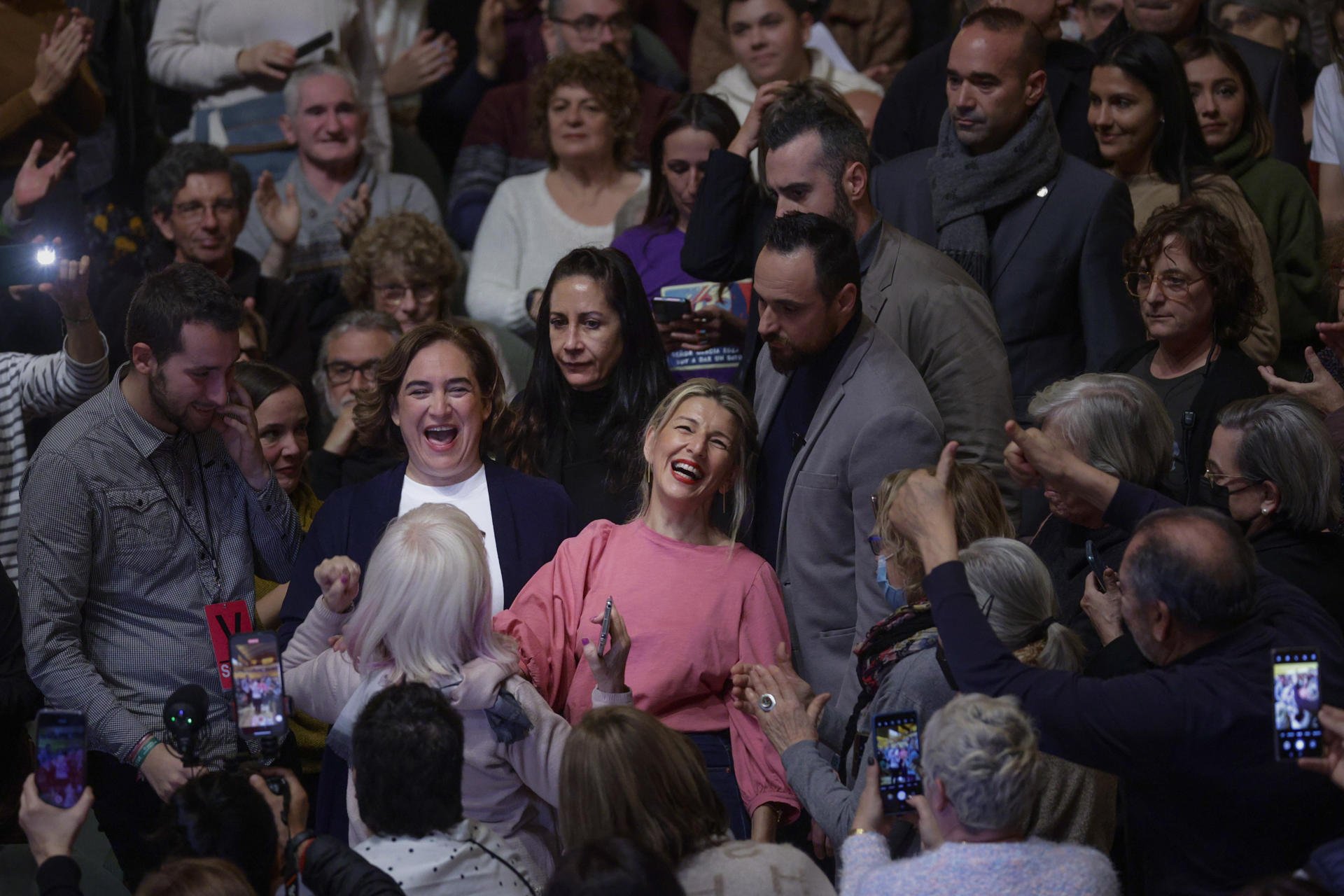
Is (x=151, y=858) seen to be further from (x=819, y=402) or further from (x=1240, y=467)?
(x=1240, y=467)

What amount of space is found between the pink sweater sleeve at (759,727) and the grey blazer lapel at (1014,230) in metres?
1.58

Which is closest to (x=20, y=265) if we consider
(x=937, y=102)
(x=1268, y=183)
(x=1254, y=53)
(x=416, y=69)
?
(x=937, y=102)

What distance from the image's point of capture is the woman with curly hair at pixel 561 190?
20.8 feet

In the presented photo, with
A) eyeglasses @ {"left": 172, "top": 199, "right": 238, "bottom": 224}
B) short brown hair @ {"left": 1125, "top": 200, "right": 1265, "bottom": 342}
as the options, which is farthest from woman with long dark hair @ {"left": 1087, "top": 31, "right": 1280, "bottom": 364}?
eyeglasses @ {"left": 172, "top": 199, "right": 238, "bottom": 224}

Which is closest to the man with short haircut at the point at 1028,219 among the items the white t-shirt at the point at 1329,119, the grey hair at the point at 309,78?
the white t-shirt at the point at 1329,119

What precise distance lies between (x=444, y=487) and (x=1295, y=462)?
80.3 inches

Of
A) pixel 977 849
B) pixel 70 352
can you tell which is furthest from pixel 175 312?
pixel 977 849

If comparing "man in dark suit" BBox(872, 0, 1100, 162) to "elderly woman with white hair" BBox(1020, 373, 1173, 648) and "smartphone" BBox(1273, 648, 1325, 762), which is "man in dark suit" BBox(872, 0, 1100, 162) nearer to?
"elderly woman with white hair" BBox(1020, 373, 1173, 648)

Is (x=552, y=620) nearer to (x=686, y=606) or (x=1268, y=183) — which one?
(x=686, y=606)

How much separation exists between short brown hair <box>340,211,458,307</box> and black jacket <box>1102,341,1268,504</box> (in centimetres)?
284

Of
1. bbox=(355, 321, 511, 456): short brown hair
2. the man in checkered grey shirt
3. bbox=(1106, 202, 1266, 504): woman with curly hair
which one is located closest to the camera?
the man in checkered grey shirt

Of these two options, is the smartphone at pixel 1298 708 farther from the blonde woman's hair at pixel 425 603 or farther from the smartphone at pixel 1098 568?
the blonde woman's hair at pixel 425 603

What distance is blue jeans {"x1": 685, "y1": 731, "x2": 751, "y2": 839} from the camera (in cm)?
384

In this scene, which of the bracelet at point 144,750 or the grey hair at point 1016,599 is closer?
the grey hair at point 1016,599
